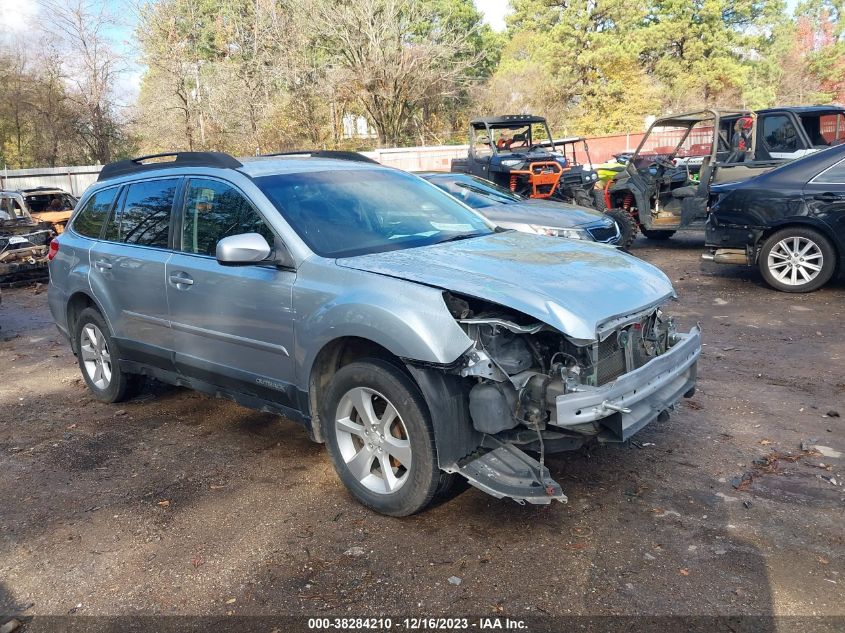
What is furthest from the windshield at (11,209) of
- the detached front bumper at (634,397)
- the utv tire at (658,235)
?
the detached front bumper at (634,397)

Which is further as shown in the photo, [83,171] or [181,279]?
[83,171]

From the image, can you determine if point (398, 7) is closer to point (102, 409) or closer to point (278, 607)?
point (102, 409)

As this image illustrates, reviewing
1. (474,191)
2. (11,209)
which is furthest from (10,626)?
(11,209)

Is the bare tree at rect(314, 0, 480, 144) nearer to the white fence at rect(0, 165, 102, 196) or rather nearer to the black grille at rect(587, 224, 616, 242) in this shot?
the white fence at rect(0, 165, 102, 196)

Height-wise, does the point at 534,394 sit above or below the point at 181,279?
below

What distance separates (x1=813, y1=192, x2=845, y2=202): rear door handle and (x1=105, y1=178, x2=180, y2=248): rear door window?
6.86 metres

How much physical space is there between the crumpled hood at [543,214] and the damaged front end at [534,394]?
18.6 feet

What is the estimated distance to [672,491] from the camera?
145 inches

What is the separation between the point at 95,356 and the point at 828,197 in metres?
7.69

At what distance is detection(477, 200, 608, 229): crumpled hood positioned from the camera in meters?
8.93

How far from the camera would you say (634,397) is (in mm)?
3277

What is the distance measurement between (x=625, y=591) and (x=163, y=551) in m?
2.20

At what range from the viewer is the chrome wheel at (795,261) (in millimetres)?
7887

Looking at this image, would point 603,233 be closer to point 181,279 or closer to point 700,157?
point 700,157
